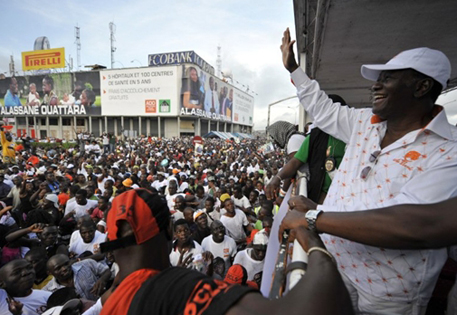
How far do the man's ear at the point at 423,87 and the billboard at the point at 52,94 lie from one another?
5256cm

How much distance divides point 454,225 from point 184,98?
43848mm

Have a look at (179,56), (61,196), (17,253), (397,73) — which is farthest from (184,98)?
(397,73)

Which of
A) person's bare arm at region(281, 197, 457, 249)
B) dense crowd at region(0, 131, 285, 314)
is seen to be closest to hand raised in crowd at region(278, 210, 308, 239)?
person's bare arm at region(281, 197, 457, 249)

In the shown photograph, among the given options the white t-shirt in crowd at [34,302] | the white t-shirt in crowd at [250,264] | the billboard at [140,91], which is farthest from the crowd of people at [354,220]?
the billboard at [140,91]

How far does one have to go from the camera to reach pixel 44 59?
5044 centimetres

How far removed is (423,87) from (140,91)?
47792 millimetres

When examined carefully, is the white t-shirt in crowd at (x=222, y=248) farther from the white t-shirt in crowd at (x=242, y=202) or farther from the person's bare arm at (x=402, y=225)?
the person's bare arm at (x=402, y=225)

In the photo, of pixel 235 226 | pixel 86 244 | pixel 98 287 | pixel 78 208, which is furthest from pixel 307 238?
pixel 78 208

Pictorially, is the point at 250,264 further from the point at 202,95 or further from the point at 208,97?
the point at 208,97

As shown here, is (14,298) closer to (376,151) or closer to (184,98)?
(376,151)

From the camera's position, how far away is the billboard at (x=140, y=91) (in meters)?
42.8

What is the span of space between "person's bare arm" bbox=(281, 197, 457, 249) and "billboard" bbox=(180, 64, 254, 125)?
43.4m

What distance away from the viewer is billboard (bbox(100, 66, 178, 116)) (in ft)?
140

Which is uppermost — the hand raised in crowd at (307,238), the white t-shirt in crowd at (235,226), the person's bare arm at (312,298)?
the hand raised in crowd at (307,238)
